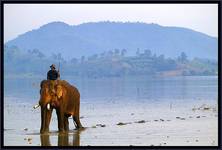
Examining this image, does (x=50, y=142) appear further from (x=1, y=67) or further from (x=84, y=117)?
(x=84, y=117)

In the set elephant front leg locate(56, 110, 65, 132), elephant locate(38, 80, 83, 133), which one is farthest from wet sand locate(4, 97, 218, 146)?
elephant locate(38, 80, 83, 133)

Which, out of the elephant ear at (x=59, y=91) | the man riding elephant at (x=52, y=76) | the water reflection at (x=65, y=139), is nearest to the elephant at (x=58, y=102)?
the elephant ear at (x=59, y=91)

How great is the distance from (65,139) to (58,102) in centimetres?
164

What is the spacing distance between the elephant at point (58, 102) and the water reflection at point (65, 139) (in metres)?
0.54

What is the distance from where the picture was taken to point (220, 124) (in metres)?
20.5

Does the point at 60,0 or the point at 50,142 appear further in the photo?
the point at 50,142

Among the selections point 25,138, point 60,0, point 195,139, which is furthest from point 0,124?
point 195,139

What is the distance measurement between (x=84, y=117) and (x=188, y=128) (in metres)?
11.1

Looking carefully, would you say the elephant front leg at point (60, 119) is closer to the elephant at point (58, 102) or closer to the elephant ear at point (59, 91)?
the elephant at point (58, 102)

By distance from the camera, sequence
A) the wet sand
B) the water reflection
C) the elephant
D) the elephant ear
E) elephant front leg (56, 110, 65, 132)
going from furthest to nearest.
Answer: elephant front leg (56, 110, 65, 132), the elephant ear, the elephant, the wet sand, the water reflection

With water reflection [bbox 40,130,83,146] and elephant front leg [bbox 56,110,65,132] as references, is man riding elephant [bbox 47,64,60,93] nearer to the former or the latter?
elephant front leg [bbox 56,110,65,132]

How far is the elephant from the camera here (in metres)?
26.9

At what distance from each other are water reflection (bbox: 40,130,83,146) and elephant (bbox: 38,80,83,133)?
21.2 inches

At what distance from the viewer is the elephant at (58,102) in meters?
26.9
